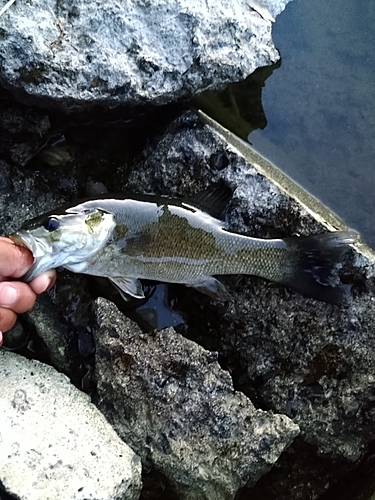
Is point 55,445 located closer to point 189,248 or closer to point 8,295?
point 8,295

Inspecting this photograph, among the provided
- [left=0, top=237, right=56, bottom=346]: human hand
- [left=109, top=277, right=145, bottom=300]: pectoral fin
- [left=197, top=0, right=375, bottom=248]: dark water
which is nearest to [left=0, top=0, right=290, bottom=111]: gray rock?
[left=197, top=0, right=375, bottom=248]: dark water

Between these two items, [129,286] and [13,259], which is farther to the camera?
[129,286]

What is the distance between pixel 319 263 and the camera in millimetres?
3590

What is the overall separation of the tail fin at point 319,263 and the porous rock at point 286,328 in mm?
134

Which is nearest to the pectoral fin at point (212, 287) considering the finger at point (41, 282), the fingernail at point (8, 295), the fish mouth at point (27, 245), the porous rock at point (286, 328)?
the porous rock at point (286, 328)

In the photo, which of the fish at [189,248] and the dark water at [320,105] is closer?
the fish at [189,248]

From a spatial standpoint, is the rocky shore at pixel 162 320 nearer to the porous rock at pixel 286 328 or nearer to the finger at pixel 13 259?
the porous rock at pixel 286 328

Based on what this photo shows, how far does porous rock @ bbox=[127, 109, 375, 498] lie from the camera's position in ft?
12.3

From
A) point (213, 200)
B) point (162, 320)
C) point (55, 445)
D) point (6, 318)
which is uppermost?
point (213, 200)

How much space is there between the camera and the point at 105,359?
3717mm

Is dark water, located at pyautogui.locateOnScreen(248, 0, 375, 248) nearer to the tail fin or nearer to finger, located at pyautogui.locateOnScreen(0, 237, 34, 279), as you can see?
the tail fin

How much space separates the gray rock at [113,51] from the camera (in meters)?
3.46

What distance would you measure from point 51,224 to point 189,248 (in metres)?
0.84

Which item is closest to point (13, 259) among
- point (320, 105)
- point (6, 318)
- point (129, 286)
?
point (6, 318)
